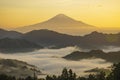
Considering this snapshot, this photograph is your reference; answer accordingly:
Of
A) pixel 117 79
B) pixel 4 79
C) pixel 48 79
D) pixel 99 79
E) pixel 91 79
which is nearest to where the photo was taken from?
pixel 117 79

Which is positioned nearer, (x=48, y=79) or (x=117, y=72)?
(x=117, y=72)

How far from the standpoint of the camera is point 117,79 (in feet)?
322

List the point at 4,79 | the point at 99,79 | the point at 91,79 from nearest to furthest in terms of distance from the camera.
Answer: the point at 99,79 < the point at 91,79 < the point at 4,79

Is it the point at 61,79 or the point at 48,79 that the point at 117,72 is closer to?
the point at 61,79

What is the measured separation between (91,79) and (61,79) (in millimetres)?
11149

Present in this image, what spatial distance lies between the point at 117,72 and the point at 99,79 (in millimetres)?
18923

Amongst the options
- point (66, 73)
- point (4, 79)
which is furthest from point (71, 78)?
point (4, 79)

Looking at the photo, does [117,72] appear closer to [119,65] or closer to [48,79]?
[119,65]

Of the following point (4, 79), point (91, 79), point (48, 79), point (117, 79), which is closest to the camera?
point (117, 79)

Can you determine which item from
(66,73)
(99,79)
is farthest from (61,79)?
(99,79)

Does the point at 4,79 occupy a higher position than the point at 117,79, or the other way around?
the point at 4,79

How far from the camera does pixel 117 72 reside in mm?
98438

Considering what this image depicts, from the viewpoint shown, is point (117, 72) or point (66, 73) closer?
point (117, 72)

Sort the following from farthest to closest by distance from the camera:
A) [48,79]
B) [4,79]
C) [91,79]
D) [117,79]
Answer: [4,79]
[48,79]
[91,79]
[117,79]
